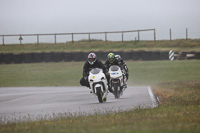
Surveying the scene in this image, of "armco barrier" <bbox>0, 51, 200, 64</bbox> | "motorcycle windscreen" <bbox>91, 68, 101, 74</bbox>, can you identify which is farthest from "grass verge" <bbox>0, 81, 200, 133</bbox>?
"armco barrier" <bbox>0, 51, 200, 64</bbox>

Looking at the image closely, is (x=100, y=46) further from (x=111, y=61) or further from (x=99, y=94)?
(x=99, y=94)

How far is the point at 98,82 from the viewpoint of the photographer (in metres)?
15.4

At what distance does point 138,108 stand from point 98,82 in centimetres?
284

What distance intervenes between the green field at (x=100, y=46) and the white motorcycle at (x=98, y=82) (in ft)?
116

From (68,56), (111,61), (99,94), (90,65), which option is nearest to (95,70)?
(90,65)

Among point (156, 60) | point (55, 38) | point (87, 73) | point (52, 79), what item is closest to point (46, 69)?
point (52, 79)

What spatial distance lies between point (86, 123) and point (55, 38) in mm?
47258

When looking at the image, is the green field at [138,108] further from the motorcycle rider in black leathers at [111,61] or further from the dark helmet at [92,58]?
the dark helmet at [92,58]

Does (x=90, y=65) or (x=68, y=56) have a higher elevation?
(x=90, y=65)

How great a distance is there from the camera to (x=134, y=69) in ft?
130

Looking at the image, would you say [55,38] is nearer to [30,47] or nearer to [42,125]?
[30,47]

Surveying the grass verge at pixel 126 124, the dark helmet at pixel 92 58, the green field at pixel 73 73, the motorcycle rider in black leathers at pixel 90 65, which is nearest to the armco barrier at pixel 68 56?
the green field at pixel 73 73

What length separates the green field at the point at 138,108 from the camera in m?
8.69

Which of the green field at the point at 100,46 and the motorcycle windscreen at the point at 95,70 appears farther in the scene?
the green field at the point at 100,46
